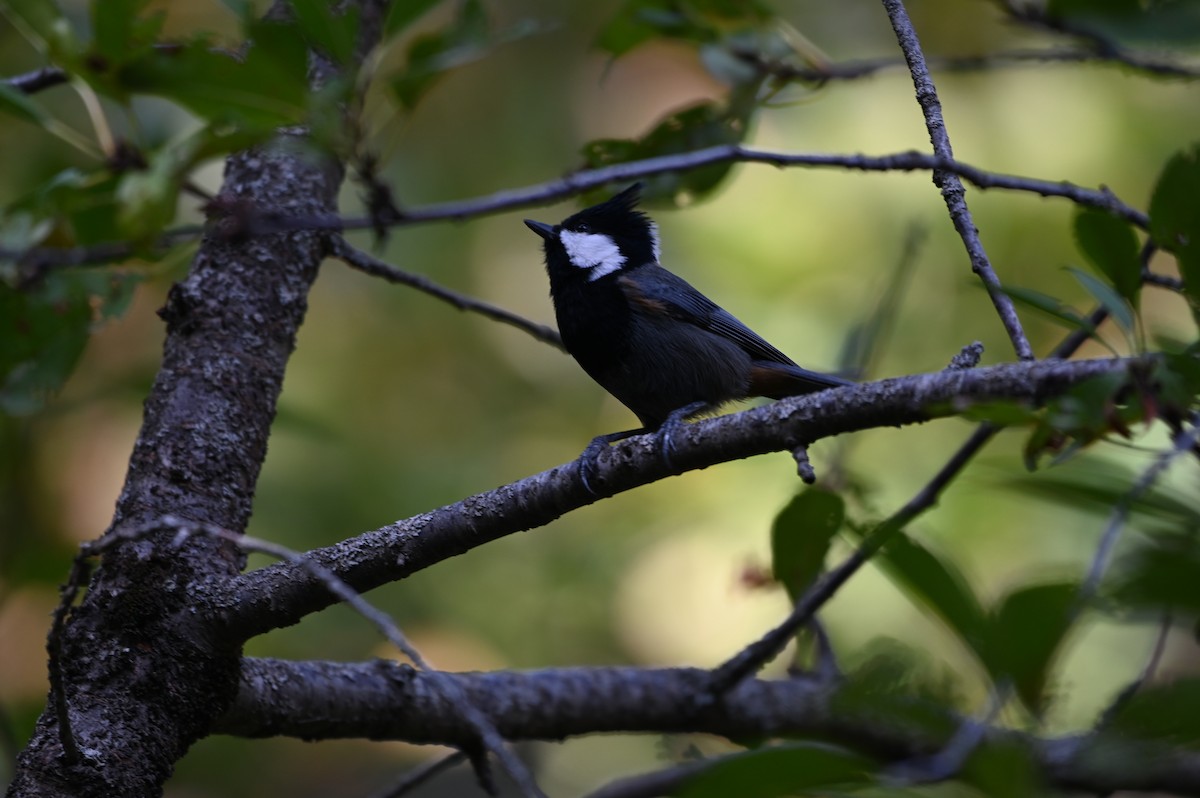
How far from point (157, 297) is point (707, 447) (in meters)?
3.87

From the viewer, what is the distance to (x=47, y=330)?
2852 millimetres

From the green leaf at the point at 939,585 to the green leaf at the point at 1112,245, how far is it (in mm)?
583

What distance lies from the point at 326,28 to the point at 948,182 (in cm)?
112

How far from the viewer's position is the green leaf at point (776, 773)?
122 cm

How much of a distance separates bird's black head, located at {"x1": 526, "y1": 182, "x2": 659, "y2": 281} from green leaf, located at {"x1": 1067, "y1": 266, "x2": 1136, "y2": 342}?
2.25 m

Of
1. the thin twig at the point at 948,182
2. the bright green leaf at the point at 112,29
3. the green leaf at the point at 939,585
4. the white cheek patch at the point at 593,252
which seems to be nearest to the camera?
the green leaf at the point at 939,585

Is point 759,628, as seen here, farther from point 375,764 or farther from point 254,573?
point 254,573

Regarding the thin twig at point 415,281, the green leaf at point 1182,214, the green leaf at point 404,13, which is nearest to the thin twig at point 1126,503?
the green leaf at point 1182,214

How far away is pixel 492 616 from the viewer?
16.7ft

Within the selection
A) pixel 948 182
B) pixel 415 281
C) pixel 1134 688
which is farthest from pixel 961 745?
pixel 415 281

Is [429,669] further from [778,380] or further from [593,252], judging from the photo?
[593,252]

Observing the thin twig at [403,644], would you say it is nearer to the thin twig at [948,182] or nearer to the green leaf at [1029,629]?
the green leaf at [1029,629]

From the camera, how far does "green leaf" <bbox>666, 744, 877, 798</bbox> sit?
1.22 meters

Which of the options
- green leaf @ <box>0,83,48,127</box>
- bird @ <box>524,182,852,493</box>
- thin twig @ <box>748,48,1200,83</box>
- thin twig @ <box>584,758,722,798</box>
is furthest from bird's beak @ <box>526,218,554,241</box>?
thin twig @ <box>584,758,722,798</box>
